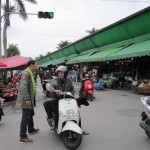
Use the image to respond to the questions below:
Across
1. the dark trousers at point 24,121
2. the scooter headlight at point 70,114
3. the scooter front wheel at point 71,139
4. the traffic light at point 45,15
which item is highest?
the traffic light at point 45,15

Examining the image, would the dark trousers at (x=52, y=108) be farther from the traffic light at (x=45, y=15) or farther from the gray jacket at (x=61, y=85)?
the traffic light at (x=45, y=15)

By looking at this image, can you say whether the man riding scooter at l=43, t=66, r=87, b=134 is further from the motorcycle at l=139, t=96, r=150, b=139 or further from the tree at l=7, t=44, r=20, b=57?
the tree at l=7, t=44, r=20, b=57

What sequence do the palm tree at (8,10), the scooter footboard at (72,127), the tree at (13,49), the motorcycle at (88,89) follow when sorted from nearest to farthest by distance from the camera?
1. the scooter footboard at (72,127)
2. the motorcycle at (88,89)
3. the palm tree at (8,10)
4. the tree at (13,49)

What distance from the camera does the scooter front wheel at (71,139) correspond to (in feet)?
18.1

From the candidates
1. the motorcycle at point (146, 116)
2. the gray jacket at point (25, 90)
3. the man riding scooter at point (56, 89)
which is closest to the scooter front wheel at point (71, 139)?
the man riding scooter at point (56, 89)

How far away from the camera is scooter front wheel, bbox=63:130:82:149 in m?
5.52

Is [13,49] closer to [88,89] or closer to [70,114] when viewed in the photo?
[88,89]

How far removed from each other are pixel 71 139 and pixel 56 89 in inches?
45.5

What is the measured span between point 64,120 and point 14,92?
9.63 meters

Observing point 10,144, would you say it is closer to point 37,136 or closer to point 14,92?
point 37,136

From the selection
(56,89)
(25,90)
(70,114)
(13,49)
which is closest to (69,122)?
(70,114)

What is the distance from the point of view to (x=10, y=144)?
6141 millimetres

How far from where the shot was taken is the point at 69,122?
18.6 ft

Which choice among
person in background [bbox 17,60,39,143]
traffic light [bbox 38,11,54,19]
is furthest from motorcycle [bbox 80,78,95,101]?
person in background [bbox 17,60,39,143]
